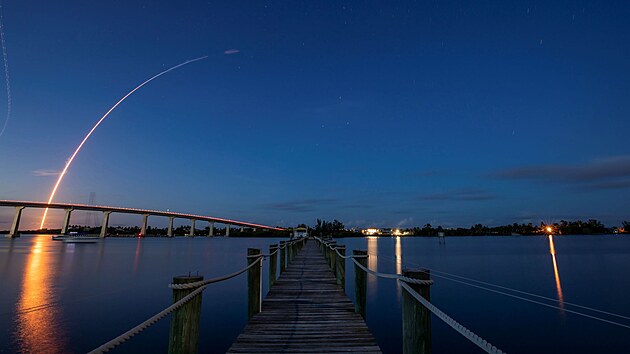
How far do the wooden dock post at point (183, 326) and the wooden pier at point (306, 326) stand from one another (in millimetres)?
1906

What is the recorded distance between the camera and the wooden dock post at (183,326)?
3.99 meters

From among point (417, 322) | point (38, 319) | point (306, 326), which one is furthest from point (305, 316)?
point (38, 319)

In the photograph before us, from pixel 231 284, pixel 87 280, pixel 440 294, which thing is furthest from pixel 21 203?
pixel 440 294

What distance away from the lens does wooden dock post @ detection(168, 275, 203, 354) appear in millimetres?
3988

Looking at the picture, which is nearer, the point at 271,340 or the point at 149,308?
the point at 271,340

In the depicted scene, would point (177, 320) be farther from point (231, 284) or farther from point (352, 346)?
point (231, 284)

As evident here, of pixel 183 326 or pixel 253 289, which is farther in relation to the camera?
pixel 253 289

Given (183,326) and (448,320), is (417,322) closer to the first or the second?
(448,320)

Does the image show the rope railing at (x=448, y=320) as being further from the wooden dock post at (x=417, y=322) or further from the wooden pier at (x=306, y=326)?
the wooden pier at (x=306, y=326)

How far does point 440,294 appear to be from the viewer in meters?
25.0

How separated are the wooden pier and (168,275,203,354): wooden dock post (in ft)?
6.25

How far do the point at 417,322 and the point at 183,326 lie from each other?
8.75 ft

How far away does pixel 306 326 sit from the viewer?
711 centimetres

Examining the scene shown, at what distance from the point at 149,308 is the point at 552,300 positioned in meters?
26.5
